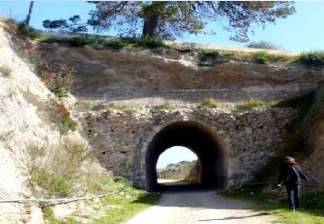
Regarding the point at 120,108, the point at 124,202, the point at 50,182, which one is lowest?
the point at 124,202

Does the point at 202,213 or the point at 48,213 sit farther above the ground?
the point at 48,213

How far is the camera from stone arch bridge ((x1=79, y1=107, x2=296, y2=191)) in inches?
837

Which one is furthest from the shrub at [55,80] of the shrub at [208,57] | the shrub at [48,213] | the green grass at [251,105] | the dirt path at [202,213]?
the shrub at [48,213]

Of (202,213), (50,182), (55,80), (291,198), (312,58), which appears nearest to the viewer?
(50,182)

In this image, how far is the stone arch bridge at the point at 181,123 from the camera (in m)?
21.3

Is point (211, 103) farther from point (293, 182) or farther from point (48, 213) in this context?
point (48, 213)

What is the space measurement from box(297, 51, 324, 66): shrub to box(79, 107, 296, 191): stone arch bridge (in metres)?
4.42

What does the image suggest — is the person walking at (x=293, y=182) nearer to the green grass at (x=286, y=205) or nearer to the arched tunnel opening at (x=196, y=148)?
the green grass at (x=286, y=205)

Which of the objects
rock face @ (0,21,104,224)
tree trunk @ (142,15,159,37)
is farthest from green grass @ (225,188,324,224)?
tree trunk @ (142,15,159,37)

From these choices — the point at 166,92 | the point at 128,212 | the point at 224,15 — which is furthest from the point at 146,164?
the point at 224,15

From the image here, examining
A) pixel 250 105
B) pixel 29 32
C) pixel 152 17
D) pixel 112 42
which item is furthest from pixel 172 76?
pixel 29 32

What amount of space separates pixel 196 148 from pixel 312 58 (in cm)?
1056

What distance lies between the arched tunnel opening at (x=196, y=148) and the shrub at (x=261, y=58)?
5.03 m

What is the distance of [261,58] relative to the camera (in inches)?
1023
